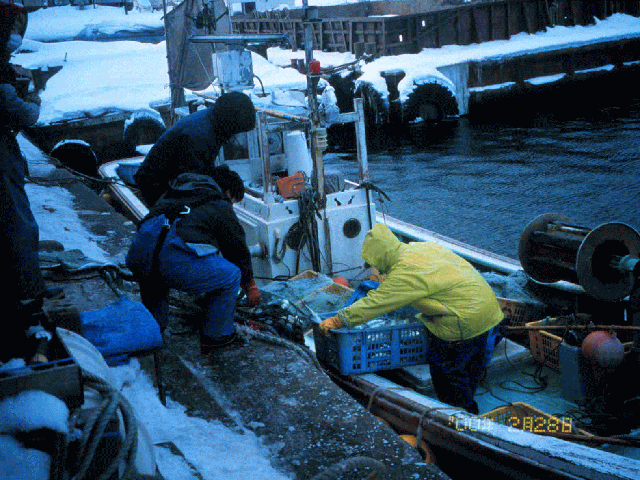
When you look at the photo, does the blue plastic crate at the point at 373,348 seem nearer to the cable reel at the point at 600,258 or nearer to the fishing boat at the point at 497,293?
the fishing boat at the point at 497,293

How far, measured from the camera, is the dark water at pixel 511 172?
13.0 meters

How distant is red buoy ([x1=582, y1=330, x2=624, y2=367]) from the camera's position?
4.59 m

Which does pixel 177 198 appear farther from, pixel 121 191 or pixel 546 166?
pixel 546 166

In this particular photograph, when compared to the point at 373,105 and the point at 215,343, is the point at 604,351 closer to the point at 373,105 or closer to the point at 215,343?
the point at 215,343

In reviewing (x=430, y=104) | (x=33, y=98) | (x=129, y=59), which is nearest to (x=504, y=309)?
(x=33, y=98)

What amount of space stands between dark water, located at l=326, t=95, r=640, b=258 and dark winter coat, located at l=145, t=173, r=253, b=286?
249 inches

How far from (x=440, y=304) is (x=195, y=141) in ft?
6.74

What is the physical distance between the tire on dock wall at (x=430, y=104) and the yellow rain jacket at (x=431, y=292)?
19.7 metres

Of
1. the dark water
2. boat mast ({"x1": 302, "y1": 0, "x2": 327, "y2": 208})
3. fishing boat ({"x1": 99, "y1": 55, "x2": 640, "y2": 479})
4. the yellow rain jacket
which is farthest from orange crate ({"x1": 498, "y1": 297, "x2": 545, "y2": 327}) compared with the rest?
the dark water

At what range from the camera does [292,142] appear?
826cm

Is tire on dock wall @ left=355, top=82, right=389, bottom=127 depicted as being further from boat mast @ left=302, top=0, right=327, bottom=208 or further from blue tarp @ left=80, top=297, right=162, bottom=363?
blue tarp @ left=80, top=297, right=162, bottom=363

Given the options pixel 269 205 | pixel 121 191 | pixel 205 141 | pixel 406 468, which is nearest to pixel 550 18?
pixel 121 191

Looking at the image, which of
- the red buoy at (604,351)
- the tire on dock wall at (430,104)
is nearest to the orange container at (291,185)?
the red buoy at (604,351)

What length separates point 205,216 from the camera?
3.80 m
